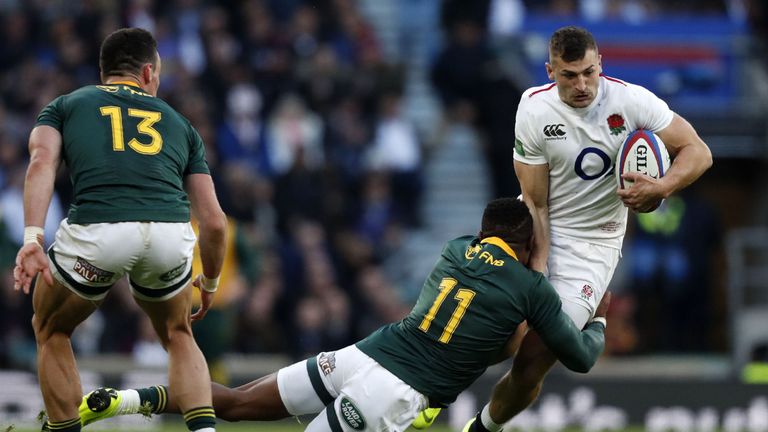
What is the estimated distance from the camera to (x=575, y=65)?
24.8 ft

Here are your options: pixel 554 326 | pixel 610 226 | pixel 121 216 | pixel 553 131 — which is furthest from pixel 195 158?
pixel 610 226

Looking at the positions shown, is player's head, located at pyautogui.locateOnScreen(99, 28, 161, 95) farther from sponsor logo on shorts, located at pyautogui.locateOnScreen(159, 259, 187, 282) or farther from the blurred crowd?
the blurred crowd

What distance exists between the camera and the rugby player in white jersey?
7.61 metres

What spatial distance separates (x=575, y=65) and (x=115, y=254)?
2613mm

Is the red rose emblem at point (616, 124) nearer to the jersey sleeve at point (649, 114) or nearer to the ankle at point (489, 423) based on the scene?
the jersey sleeve at point (649, 114)

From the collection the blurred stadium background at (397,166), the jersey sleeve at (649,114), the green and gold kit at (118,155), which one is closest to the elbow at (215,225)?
the green and gold kit at (118,155)

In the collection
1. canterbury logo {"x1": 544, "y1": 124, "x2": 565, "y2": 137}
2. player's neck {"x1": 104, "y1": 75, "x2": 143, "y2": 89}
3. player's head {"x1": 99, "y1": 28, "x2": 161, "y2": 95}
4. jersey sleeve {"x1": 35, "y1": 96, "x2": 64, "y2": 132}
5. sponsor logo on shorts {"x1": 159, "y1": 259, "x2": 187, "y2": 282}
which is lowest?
sponsor logo on shorts {"x1": 159, "y1": 259, "x2": 187, "y2": 282}

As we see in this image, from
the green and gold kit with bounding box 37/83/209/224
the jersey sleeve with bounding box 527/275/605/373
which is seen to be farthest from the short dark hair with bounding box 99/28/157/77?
the jersey sleeve with bounding box 527/275/605/373

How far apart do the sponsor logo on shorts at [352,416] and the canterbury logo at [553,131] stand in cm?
188

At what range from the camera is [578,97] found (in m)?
7.71

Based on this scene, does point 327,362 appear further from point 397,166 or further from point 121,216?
point 397,166

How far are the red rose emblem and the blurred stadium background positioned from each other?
198 inches

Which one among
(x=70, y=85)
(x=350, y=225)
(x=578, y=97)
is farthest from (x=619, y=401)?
(x=70, y=85)

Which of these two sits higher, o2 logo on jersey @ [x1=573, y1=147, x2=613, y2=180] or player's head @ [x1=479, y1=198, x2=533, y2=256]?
o2 logo on jersey @ [x1=573, y1=147, x2=613, y2=180]
